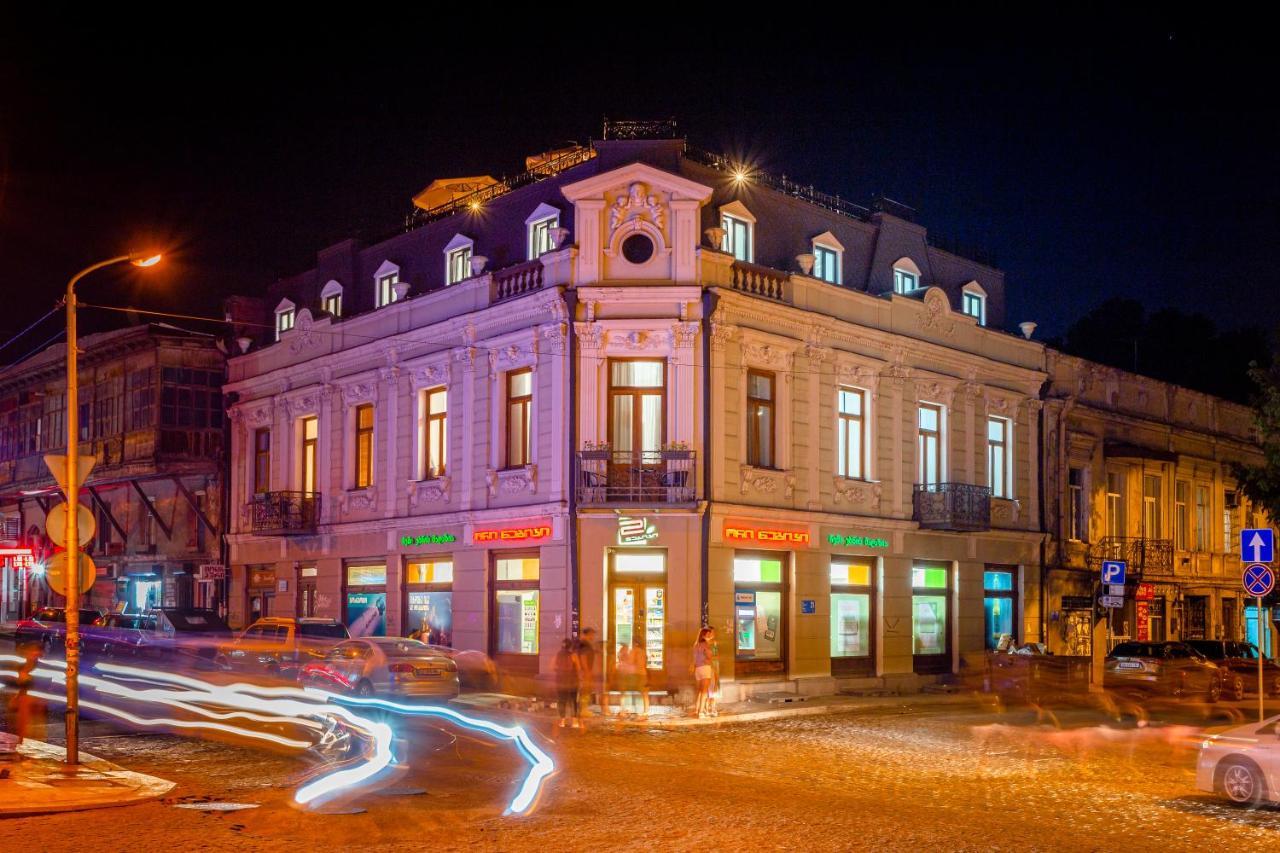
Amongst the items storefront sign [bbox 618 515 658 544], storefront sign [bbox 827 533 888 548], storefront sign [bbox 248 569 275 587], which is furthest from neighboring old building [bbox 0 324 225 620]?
storefront sign [bbox 827 533 888 548]

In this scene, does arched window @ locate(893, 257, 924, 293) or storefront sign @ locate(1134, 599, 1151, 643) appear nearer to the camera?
arched window @ locate(893, 257, 924, 293)

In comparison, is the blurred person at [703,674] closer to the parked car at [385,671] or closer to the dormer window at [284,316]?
the parked car at [385,671]

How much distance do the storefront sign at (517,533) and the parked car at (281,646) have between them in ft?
12.6

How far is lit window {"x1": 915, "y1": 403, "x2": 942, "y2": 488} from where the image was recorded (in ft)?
111

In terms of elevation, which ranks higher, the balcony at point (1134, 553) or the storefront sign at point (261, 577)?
the balcony at point (1134, 553)

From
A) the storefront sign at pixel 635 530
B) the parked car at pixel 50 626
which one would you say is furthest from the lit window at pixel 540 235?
the parked car at pixel 50 626

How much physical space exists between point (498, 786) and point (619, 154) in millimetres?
17897

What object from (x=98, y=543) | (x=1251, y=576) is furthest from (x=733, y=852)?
(x=98, y=543)

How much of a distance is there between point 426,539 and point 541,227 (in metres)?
8.33

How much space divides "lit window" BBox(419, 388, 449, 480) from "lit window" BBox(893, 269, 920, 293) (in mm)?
12452

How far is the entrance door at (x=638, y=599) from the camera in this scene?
2781 centimetres

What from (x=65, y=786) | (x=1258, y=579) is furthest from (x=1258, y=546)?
(x=65, y=786)

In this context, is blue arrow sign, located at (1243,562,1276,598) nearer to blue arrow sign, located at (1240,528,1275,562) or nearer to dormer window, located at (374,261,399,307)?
blue arrow sign, located at (1240,528,1275,562)

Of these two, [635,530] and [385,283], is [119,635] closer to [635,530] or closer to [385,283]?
[385,283]
